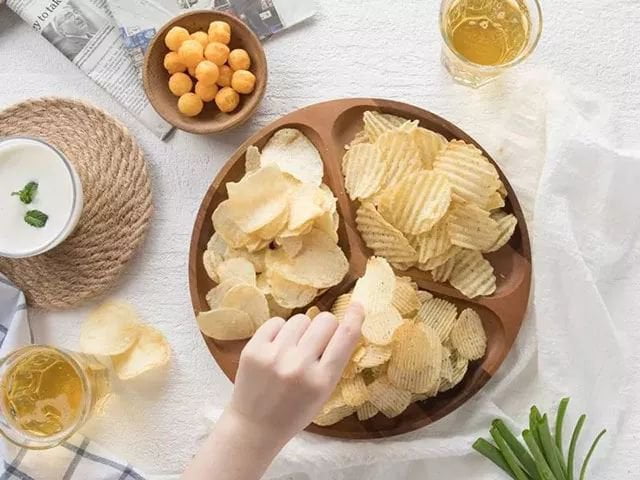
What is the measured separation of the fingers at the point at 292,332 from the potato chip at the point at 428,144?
0.93ft

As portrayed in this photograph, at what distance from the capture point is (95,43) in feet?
4.52

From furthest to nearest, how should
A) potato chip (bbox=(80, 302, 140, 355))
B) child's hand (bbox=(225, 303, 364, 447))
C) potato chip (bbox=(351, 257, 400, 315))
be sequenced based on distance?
potato chip (bbox=(80, 302, 140, 355)) → potato chip (bbox=(351, 257, 400, 315)) → child's hand (bbox=(225, 303, 364, 447))

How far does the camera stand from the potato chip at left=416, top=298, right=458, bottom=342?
1260 millimetres

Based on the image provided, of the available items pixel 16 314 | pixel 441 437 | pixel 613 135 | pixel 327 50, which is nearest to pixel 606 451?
pixel 441 437

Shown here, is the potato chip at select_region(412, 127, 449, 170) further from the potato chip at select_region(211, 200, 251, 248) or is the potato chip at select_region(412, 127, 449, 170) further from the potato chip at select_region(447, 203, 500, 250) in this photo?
the potato chip at select_region(211, 200, 251, 248)

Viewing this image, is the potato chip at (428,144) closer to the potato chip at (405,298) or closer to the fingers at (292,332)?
the potato chip at (405,298)

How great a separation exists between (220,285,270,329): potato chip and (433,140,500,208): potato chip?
0.89 ft

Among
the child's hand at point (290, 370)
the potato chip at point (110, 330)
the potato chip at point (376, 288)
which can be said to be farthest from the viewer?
the potato chip at point (110, 330)

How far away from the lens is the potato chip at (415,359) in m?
1.22

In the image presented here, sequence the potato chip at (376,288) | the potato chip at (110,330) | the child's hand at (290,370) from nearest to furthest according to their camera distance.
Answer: the child's hand at (290,370) < the potato chip at (376,288) < the potato chip at (110,330)

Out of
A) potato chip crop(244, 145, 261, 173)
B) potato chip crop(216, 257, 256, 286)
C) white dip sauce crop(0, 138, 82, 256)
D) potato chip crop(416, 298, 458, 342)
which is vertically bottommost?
potato chip crop(416, 298, 458, 342)

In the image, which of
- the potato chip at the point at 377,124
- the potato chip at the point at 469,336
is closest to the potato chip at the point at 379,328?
the potato chip at the point at 469,336

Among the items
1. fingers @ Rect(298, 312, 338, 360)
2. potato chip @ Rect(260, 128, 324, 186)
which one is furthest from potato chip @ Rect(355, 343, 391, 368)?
potato chip @ Rect(260, 128, 324, 186)

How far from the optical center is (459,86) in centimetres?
136
